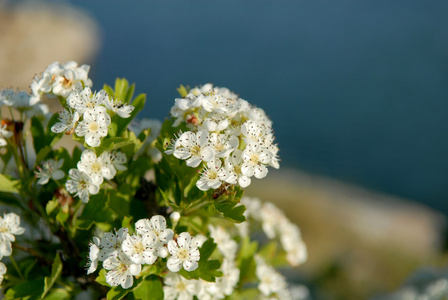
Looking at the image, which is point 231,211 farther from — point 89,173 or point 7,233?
point 7,233

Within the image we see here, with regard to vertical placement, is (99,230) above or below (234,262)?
above

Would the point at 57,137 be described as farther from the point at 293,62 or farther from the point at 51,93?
the point at 293,62

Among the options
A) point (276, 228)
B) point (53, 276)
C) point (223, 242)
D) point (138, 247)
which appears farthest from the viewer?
point (276, 228)

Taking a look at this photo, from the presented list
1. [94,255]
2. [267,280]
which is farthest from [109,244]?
[267,280]

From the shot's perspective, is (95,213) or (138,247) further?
(95,213)

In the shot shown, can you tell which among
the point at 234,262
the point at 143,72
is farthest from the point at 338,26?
the point at 234,262

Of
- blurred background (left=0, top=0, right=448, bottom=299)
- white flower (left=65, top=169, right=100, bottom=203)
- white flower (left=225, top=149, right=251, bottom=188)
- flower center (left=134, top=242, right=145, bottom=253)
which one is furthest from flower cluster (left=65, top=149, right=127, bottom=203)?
blurred background (left=0, top=0, right=448, bottom=299)
